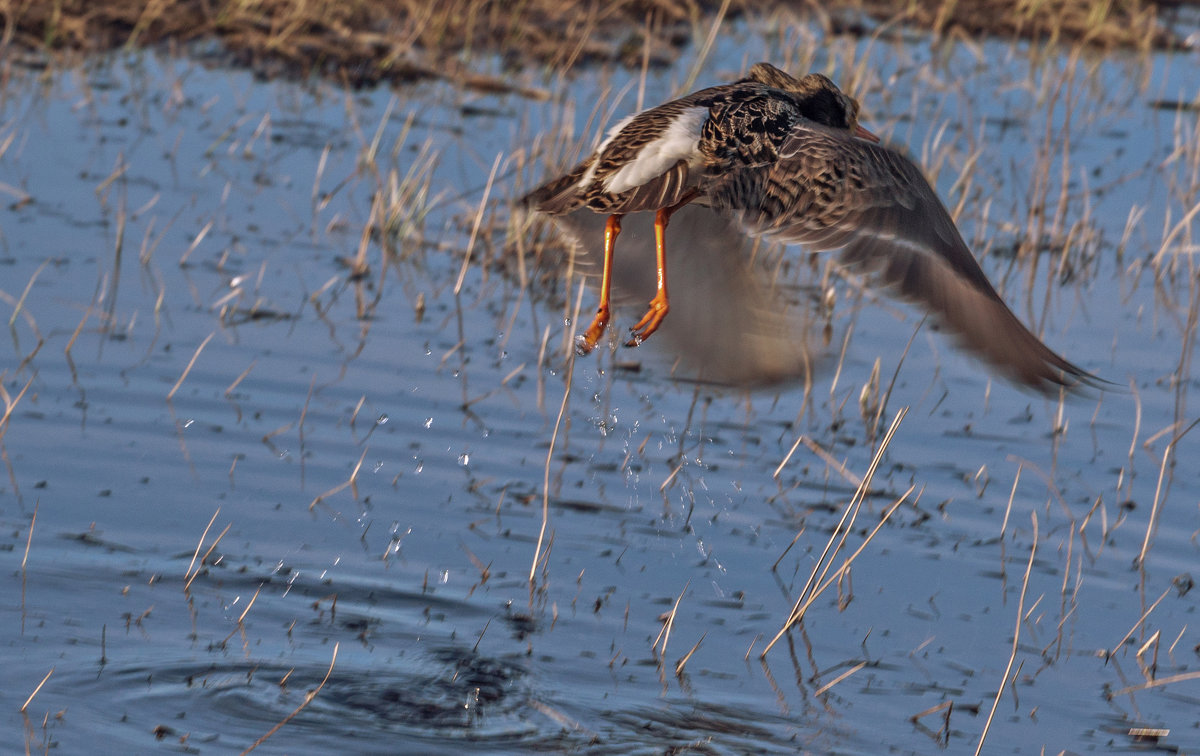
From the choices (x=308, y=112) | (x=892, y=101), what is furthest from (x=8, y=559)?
(x=892, y=101)

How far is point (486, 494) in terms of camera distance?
5.29 metres

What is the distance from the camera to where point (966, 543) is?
5121mm

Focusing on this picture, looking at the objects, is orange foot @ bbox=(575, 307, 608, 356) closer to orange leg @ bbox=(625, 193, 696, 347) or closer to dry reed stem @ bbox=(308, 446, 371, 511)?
orange leg @ bbox=(625, 193, 696, 347)

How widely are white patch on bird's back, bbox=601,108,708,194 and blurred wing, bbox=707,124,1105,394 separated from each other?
0.38ft

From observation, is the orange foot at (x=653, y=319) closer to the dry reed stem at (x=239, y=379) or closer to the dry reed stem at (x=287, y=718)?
the dry reed stem at (x=287, y=718)

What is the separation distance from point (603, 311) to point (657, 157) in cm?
44

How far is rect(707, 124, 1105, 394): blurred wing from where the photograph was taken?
3682mm

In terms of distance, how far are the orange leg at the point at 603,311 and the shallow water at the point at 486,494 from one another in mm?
422

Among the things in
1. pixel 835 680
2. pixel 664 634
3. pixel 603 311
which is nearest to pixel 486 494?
pixel 664 634

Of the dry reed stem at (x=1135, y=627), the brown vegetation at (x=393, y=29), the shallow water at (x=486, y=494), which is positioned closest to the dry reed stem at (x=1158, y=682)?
the shallow water at (x=486, y=494)

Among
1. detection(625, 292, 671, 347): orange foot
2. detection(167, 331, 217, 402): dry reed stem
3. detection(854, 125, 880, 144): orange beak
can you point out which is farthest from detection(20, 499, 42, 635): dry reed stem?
detection(854, 125, 880, 144): orange beak

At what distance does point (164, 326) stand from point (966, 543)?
3.05 m

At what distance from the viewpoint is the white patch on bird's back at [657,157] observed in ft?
13.0

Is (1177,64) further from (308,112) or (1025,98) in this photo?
(308,112)
